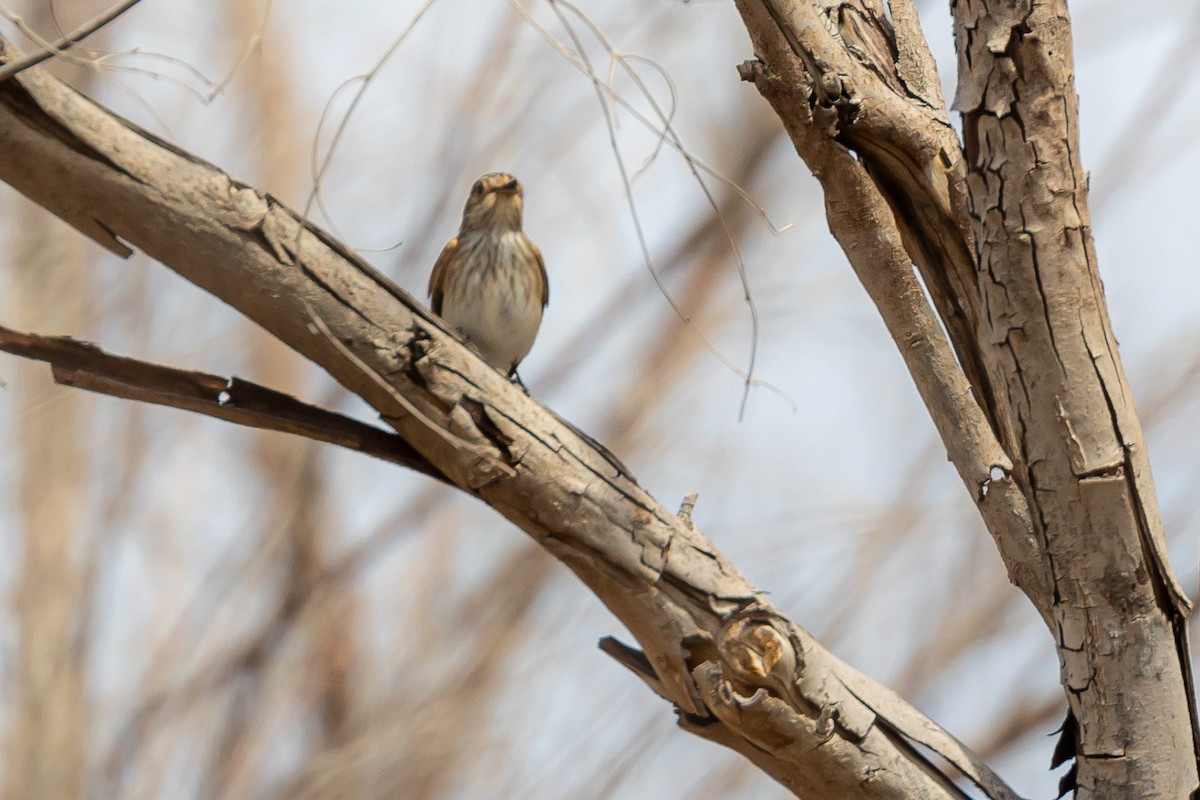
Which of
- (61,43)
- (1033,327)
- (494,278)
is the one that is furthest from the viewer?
(494,278)

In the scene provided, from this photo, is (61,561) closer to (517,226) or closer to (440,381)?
(517,226)

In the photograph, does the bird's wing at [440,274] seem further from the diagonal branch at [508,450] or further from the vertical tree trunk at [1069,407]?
the vertical tree trunk at [1069,407]

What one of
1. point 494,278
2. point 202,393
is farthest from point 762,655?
point 494,278

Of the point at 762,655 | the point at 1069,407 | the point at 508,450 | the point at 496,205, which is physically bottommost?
the point at 762,655

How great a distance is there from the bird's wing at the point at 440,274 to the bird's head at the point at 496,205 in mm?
99

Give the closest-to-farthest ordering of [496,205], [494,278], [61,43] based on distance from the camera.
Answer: [61,43] < [494,278] < [496,205]

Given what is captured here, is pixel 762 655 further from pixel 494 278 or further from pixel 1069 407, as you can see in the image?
pixel 494 278

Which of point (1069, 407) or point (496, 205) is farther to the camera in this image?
point (496, 205)

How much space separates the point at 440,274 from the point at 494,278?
27 cm

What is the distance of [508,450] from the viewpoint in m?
1.92

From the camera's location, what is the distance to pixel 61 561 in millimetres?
4207

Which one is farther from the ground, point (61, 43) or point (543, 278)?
point (543, 278)

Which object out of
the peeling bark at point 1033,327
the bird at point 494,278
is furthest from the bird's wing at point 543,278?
the peeling bark at point 1033,327

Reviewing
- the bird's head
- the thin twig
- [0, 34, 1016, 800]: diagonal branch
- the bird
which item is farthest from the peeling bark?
the bird's head
